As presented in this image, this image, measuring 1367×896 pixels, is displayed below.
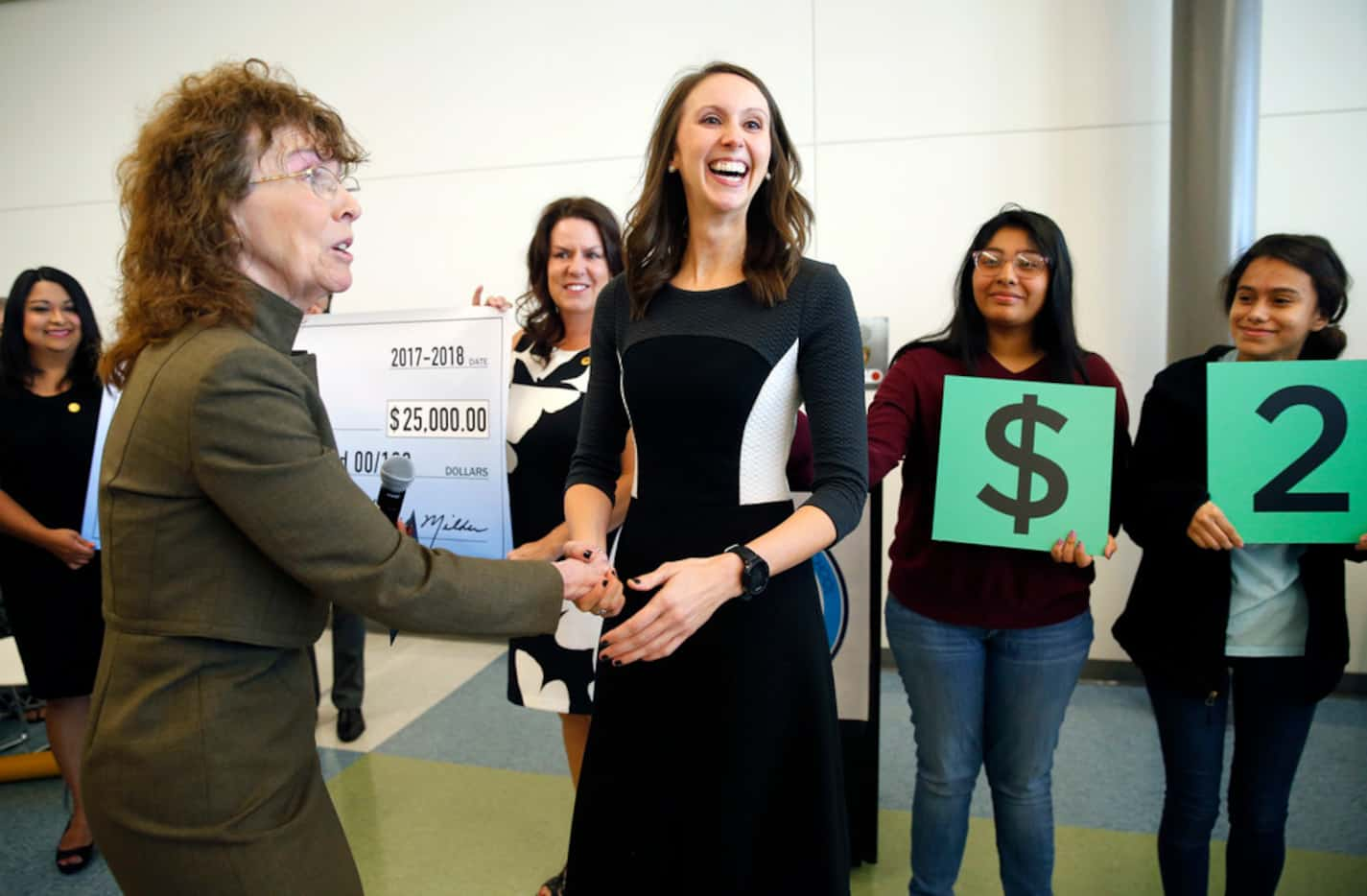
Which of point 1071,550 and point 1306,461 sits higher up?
point 1306,461

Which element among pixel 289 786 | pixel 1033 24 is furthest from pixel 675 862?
pixel 1033 24

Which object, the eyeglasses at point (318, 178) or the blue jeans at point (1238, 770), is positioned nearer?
the eyeglasses at point (318, 178)

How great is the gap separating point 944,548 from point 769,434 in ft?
2.14

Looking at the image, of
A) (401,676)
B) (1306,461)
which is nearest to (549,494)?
(1306,461)

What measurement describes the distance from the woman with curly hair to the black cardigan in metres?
1.33

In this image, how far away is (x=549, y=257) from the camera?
2.30 m

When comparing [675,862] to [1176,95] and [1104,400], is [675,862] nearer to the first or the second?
[1104,400]

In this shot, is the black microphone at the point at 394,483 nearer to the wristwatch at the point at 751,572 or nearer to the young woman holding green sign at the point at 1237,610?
the wristwatch at the point at 751,572

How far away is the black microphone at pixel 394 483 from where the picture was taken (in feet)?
4.13

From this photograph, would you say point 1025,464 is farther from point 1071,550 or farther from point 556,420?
point 556,420

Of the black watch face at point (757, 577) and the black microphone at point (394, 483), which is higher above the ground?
the black microphone at point (394, 483)

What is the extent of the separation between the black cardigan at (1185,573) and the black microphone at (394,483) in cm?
145

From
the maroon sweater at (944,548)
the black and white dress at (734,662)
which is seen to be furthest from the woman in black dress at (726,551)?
the maroon sweater at (944,548)
